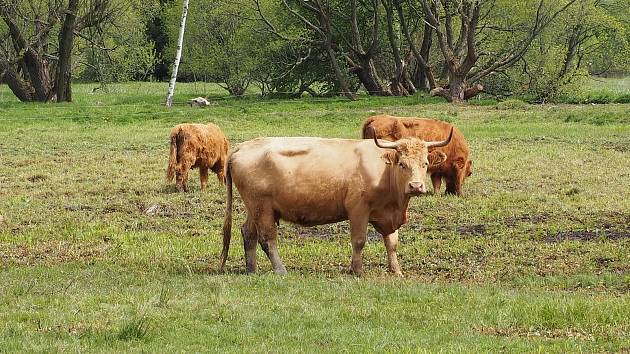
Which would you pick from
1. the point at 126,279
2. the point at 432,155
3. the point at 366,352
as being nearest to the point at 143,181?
the point at 432,155

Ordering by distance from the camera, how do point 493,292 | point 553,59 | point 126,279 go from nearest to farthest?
point 493,292, point 126,279, point 553,59

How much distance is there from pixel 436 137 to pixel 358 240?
792 centimetres

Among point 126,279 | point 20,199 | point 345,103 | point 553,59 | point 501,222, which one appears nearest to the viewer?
point 126,279

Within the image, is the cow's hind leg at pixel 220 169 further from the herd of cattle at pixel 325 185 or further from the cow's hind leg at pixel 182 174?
the herd of cattle at pixel 325 185

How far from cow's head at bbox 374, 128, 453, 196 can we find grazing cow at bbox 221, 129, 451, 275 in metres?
0.01

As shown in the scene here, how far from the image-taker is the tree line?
4244cm

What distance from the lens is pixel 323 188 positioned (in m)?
12.0

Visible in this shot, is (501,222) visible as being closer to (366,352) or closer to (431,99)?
(366,352)

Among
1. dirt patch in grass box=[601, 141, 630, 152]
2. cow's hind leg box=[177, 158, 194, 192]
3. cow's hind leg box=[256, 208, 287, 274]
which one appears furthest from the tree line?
cow's hind leg box=[256, 208, 287, 274]

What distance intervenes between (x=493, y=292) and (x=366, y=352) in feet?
9.63

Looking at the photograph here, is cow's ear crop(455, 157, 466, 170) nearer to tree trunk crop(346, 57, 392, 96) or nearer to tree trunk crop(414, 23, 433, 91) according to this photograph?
tree trunk crop(414, 23, 433, 91)

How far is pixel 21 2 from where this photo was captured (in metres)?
44.7

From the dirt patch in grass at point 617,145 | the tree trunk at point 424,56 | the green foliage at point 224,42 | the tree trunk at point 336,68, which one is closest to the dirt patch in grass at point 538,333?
the dirt patch in grass at point 617,145

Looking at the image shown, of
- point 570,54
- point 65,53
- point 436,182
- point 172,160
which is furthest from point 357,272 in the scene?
point 570,54
